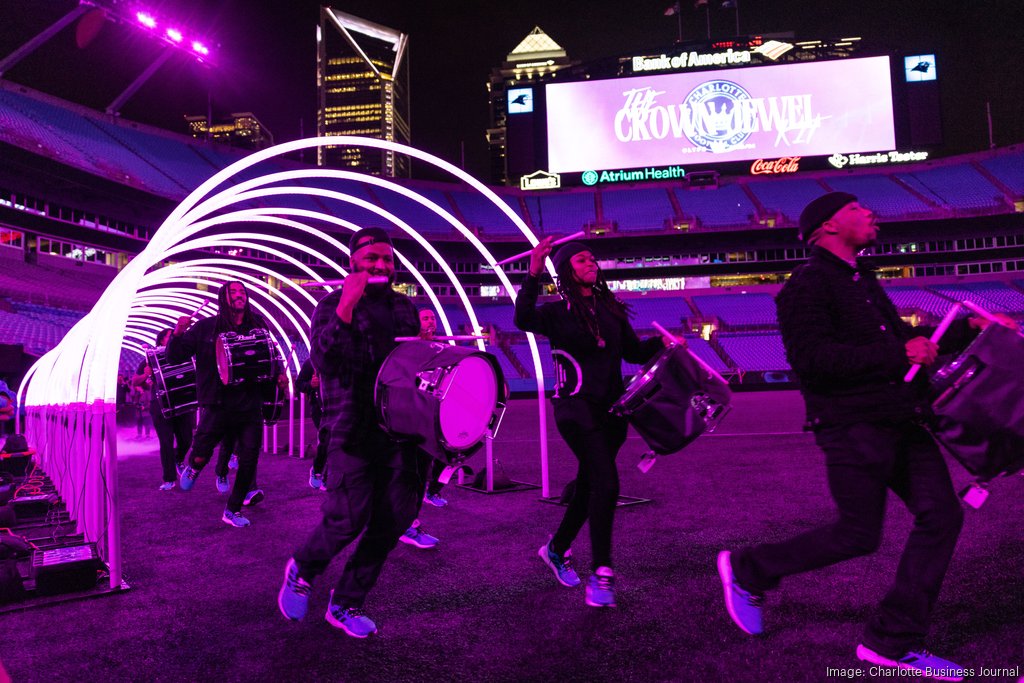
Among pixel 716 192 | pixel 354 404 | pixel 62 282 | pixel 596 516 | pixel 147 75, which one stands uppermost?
pixel 147 75

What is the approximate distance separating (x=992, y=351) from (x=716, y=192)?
170ft

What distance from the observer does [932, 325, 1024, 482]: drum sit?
2947mm

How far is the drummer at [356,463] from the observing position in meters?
3.71

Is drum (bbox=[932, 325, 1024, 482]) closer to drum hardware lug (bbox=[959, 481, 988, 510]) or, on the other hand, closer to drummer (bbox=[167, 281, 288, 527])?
drum hardware lug (bbox=[959, 481, 988, 510])

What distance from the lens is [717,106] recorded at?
39156 millimetres

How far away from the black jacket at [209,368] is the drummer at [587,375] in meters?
3.53

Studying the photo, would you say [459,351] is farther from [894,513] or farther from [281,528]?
[894,513]

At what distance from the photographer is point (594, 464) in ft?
14.2

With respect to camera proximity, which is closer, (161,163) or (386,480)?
(386,480)

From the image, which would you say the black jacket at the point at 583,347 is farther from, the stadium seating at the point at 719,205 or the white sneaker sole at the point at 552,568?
the stadium seating at the point at 719,205

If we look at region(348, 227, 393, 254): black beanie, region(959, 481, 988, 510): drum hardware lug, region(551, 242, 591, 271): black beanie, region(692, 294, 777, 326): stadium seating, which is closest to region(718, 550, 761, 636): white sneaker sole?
region(959, 481, 988, 510): drum hardware lug

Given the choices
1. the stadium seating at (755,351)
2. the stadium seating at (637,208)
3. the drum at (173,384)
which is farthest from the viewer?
the stadium seating at (637,208)

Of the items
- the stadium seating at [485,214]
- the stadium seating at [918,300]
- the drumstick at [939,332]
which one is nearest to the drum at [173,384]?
the drumstick at [939,332]

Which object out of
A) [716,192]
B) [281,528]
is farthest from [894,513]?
[716,192]
